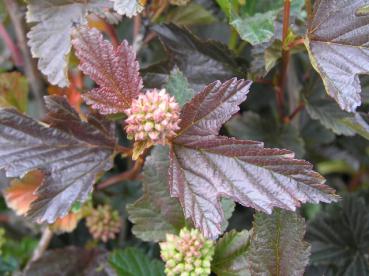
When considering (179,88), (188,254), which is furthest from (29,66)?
(188,254)

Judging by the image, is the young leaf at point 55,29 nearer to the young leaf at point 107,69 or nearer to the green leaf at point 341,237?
the young leaf at point 107,69

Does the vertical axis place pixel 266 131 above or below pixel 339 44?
below

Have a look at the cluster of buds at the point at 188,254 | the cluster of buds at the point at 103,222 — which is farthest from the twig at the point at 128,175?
the cluster of buds at the point at 188,254

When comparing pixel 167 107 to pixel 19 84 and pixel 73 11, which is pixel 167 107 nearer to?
pixel 73 11

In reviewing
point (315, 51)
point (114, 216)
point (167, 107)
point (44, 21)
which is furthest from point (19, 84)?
point (315, 51)

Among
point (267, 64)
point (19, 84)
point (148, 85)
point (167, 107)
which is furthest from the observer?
point (19, 84)

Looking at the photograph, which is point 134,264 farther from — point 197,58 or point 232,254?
point 197,58
